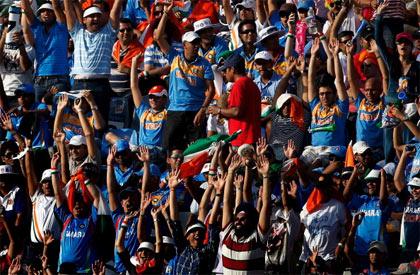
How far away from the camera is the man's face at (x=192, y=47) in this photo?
73.9 feet

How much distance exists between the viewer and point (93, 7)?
23.7 metres

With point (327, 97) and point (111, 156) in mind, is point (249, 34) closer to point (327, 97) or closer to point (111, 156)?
point (327, 97)

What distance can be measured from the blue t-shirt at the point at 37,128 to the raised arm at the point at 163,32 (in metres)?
1.91

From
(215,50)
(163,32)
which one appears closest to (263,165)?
(163,32)

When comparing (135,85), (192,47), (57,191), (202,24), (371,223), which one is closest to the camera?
(371,223)

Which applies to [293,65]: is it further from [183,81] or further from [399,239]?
[399,239]

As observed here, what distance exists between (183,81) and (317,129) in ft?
6.30

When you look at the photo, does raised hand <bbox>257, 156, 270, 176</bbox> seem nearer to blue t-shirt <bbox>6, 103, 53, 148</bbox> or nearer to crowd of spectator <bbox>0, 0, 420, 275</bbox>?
crowd of spectator <bbox>0, 0, 420, 275</bbox>

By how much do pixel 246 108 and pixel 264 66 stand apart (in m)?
1.84

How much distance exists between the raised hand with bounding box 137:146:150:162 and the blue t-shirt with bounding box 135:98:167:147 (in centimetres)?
52

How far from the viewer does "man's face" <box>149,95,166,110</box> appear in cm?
2266

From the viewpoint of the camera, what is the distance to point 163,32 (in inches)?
922

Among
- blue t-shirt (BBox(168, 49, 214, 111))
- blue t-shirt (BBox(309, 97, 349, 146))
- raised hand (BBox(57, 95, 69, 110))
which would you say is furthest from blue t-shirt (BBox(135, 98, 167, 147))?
blue t-shirt (BBox(309, 97, 349, 146))

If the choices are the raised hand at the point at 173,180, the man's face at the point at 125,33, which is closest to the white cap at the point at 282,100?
the raised hand at the point at 173,180
